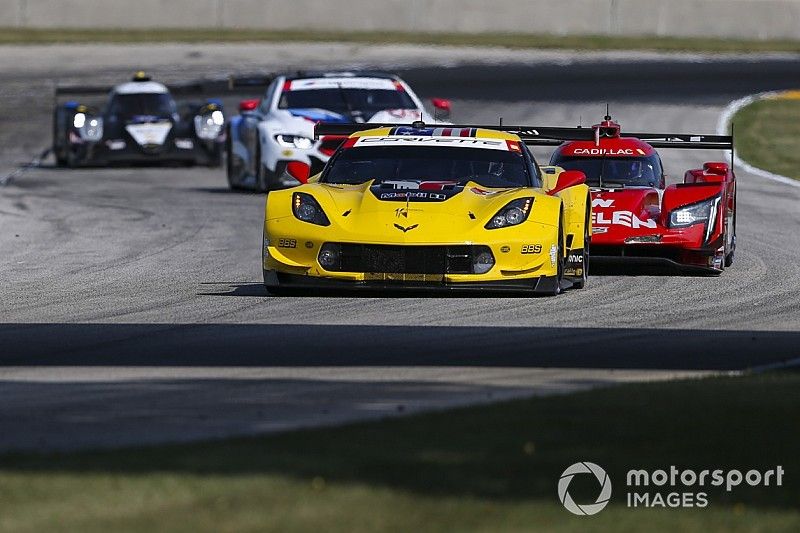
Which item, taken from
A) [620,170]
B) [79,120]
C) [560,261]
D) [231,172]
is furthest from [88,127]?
[560,261]

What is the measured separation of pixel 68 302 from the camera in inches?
443

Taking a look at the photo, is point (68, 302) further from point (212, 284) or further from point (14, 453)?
point (14, 453)

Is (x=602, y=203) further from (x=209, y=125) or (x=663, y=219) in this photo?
(x=209, y=125)

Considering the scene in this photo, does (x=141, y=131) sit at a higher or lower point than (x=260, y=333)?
lower

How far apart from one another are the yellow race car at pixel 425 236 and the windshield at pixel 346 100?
8.61m

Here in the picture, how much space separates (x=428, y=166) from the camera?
12.5 m

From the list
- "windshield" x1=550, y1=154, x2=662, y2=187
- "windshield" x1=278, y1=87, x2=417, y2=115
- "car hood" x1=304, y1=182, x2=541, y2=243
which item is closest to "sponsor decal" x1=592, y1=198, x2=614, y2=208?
"windshield" x1=550, y1=154, x2=662, y2=187

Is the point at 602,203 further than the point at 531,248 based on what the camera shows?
Yes

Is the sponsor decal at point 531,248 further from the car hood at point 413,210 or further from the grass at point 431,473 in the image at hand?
the grass at point 431,473

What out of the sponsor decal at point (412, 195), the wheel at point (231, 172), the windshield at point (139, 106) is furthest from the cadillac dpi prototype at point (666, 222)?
the windshield at point (139, 106)

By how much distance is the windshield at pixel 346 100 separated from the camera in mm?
20875

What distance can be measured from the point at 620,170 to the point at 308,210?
3.54 m

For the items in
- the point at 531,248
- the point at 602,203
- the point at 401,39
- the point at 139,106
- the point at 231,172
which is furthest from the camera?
the point at 401,39

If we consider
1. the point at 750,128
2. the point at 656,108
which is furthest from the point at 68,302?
the point at 656,108
